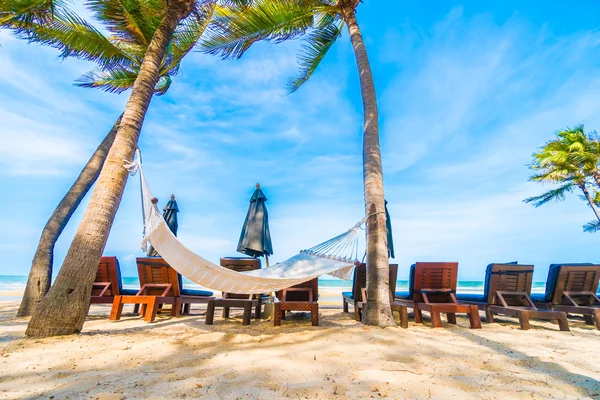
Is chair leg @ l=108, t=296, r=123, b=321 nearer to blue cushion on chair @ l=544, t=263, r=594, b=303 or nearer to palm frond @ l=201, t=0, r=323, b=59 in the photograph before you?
palm frond @ l=201, t=0, r=323, b=59

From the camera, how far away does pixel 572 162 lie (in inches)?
403

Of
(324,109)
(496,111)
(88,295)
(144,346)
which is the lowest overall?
(144,346)

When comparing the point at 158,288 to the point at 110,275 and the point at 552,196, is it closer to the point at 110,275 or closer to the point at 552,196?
the point at 110,275

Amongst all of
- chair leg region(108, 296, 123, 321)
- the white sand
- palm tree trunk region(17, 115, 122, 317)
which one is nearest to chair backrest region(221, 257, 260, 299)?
the white sand

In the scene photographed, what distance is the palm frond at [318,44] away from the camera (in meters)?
4.95

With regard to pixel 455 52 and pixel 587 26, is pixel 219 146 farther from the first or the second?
pixel 587 26

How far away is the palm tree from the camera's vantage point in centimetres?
1005

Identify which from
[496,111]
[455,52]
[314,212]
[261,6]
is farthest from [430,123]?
[314,212]

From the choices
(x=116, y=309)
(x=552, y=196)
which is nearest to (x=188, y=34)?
(x=116, y=309)

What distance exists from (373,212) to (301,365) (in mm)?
1955

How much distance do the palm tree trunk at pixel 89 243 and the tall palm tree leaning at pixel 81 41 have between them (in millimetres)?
671

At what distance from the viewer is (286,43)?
5117 millimetres

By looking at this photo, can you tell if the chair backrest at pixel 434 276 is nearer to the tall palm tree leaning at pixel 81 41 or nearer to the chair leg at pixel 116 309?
the chair leg at pixel 116 309

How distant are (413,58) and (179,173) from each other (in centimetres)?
1180
